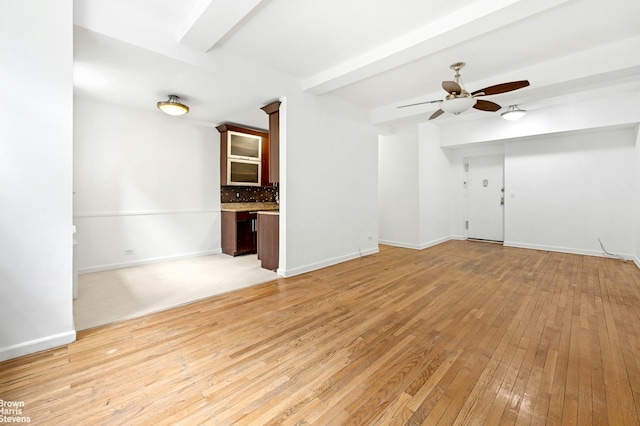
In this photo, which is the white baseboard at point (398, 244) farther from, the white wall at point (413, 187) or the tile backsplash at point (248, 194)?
the tile backsplash at point (248, 194)

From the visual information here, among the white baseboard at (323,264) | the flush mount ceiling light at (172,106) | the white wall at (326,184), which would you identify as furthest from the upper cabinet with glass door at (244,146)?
the white baseboard at (323,264)

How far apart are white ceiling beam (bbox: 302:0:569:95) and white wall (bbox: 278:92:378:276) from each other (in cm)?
75

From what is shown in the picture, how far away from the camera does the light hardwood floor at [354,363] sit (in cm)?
145

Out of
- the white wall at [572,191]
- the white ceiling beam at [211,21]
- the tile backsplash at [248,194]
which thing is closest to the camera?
the white ceiling beam at [211,21]

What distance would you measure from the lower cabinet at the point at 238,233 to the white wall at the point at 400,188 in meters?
3.12

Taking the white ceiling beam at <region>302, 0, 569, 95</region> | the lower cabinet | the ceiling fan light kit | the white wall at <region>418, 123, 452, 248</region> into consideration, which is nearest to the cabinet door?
the lower cabinet

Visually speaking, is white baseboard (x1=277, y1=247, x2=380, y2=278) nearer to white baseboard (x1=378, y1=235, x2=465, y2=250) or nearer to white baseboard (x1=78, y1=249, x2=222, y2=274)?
white baseboard (x1=378, y1=235, x2=465, y2=250)

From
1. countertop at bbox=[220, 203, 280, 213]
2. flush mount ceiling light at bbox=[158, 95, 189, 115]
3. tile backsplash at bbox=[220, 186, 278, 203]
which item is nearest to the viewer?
flush mount ceiling light at bbox=[158, 95, 189, 115]

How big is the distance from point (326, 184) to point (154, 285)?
9.25ft

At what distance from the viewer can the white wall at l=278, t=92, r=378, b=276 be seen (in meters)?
3.96

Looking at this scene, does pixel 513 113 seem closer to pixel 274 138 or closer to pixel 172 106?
pixel 274 138

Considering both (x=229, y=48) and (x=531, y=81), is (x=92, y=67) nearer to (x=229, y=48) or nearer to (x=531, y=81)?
(x=229, y=48)

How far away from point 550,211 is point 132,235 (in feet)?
26.2

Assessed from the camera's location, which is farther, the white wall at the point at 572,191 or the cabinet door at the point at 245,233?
the cabinet door at the point at 245,233
